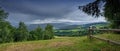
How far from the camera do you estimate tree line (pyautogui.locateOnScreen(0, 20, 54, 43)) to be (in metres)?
85.0

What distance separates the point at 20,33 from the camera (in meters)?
91.2

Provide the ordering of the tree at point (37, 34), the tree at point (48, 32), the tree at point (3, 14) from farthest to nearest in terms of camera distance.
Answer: the tree at point (37, 34)
the tree at point (48, 32)
the tree at point (3, 14)

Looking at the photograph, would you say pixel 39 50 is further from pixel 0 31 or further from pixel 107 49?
pixel 0 31

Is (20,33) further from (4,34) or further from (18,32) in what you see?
(4,34)

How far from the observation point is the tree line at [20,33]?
3346 inches

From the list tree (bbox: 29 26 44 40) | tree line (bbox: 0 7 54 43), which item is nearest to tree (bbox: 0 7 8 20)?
tree line (bbox: 0 7 54 43)

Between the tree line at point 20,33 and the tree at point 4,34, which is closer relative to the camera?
the tree at point 4,34

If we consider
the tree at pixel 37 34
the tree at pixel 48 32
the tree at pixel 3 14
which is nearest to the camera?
the tree at pixel 3 14

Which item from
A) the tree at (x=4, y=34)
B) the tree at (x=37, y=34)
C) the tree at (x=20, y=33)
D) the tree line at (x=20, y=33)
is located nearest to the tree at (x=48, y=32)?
the tree line at (x=20, y=33)

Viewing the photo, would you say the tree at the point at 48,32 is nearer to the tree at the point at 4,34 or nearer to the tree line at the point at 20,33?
the tree line at the point at 20,33

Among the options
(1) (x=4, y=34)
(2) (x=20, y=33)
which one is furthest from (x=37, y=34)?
(1) (x=4, y=34)

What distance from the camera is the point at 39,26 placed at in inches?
4232

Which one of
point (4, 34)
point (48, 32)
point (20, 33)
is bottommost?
point (48, 32)

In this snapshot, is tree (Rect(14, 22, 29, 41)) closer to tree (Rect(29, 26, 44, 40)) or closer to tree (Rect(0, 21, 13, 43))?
tree (Rect(0, 21, 13, 43))
